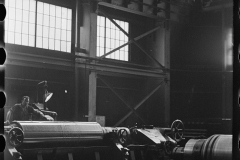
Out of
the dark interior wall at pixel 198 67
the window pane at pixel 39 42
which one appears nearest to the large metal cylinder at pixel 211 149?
the window pane at pixel 39 42

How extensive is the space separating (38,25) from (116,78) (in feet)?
16.0

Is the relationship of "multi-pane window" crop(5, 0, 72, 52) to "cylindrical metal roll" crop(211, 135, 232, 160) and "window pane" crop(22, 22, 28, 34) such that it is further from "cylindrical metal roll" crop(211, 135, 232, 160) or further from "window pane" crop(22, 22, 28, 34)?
"cylindrical metal roll" crop(211, 135, 232, 160)

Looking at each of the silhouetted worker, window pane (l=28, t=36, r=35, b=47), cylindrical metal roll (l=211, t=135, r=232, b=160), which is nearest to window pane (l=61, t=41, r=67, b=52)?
window pane (l=28, t=36, r=35, b=47)

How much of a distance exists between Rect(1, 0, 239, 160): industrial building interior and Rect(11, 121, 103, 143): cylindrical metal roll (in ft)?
0.07

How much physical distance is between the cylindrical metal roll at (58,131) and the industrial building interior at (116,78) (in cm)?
2

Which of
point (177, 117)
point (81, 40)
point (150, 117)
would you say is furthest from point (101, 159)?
point (177, 117)

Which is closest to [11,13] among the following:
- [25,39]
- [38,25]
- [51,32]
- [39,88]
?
[25,39]

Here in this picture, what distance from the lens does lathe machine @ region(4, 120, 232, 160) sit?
6.74m

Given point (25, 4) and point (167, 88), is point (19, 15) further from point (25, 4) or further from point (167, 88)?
point (167, 88)

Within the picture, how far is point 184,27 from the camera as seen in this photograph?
64.5ft

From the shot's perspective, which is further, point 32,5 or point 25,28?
point 32,5

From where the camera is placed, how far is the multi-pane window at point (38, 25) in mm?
13586

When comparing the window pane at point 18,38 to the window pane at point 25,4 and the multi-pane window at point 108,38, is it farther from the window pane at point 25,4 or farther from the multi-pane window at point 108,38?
the multi-pane window at point 108,38

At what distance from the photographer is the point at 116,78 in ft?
58.6
